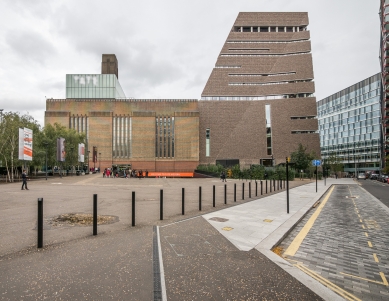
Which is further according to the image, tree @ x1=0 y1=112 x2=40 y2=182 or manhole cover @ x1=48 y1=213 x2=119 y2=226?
tree @ x1=0 y1=112 x2=40 y2=182

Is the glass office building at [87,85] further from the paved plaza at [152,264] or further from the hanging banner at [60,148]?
the paved plaza at [152,264]

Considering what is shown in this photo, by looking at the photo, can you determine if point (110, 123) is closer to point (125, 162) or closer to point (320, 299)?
point (125, 162)

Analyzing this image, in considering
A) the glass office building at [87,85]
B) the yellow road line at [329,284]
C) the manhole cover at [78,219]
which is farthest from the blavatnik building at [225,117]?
the yellow road line at [329,284]

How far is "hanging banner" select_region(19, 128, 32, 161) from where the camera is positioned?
25.5m

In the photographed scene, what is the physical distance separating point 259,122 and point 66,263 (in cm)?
6691

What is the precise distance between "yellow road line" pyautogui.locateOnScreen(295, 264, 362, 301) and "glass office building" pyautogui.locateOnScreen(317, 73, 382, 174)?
85156 mm

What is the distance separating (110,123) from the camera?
6756 cm

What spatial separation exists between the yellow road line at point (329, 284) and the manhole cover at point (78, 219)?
5332 millimetres

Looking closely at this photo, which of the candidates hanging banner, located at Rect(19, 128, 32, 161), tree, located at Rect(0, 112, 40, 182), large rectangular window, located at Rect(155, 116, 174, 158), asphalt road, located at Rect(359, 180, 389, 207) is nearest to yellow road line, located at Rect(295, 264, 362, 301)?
asphalt road, located at Rect(359, 180, 389, 207)

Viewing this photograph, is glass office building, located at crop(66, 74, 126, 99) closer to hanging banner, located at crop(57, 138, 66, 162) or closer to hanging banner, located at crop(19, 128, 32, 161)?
hanging banner, located at crop(57, 138, 66, 162)

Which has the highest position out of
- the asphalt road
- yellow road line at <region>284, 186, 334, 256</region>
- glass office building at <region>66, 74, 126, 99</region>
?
glass office building at <region>66, 74, 126, 99</region>

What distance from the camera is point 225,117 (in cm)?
6762

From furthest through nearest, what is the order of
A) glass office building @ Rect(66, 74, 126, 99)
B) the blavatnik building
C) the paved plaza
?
glass office building @ Rect(66, 74, 126, 99)
the blavatnik building
the paved plaza

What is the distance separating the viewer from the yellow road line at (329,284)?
325cm
